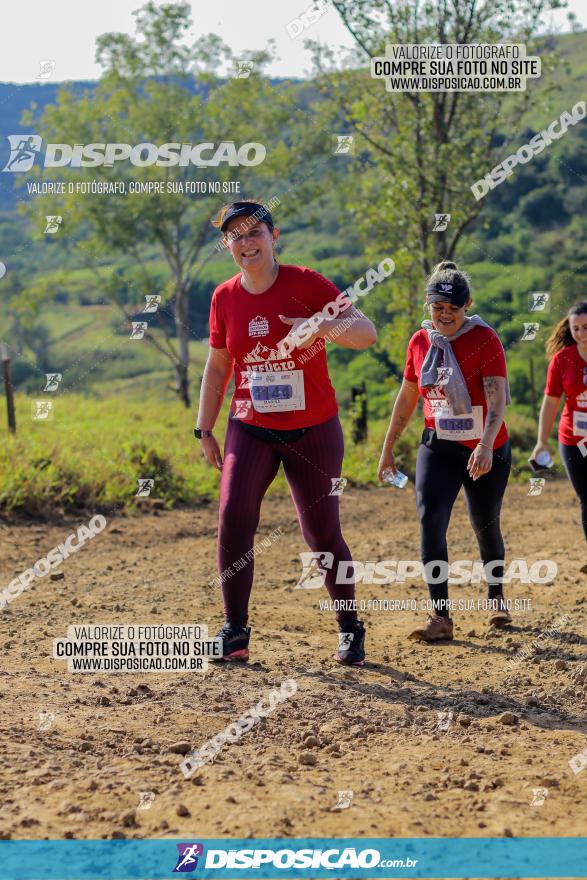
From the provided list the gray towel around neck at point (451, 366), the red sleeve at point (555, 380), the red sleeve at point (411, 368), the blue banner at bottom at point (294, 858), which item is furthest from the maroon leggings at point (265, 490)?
the red sleeve at point (555, 380)

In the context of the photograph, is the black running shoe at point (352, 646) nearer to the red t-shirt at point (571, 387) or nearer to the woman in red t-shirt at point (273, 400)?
the woman in red t-shirt at point (273, 400)

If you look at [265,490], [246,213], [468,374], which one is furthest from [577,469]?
[246,213]

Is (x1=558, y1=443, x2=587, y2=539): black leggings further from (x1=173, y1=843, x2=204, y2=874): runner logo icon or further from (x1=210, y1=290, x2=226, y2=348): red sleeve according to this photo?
(x1=173, y1=843, x2=204, y2=874): runner logo icon

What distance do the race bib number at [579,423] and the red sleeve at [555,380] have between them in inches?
7.2

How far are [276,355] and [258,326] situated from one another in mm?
165

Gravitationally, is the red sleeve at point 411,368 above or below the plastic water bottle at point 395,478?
above

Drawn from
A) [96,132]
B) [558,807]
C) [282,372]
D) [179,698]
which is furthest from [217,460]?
[96,132]

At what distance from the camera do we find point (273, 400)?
5.52 metres

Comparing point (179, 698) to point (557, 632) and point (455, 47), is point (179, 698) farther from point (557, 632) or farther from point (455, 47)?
point (455, 47)

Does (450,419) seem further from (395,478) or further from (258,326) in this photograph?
(258,326)

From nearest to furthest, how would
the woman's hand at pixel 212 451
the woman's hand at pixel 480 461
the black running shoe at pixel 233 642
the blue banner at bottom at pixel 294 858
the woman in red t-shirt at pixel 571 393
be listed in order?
the blue banner at bottom at pixel 294 858, the black running shoe at pixel 233 642, the woman's hand at pixel 212 451, the woman's hand at pixel 480 461, the woman in red t-shirt at pixel 571 393

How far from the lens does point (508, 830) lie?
3691mm

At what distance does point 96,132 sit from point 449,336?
816 inches

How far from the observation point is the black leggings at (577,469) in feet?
25.0
